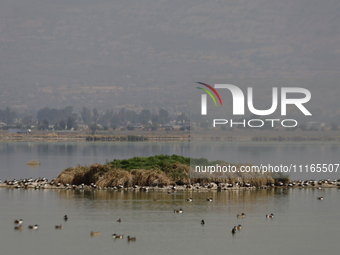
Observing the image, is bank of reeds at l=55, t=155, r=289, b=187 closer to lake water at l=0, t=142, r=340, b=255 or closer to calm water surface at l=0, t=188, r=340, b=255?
lake water at l=0, t=142, r=340, b=255

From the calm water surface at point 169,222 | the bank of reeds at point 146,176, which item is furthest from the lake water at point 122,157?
the calm water surface at point 169,222

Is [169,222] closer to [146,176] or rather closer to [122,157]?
[146,176]

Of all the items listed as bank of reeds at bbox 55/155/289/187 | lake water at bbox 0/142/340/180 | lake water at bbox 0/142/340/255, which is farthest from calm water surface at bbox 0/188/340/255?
lake water at bbox 0/142/340/180

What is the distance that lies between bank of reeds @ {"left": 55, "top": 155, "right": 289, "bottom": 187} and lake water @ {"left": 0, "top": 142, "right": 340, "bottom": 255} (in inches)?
78.7

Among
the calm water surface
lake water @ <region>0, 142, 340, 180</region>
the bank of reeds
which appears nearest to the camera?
the calm water surface

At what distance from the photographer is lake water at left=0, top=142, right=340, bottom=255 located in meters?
22.2

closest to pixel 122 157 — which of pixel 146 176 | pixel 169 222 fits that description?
pixel 146 176

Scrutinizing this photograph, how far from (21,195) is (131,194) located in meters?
7.54

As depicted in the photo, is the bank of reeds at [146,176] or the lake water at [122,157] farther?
the lake water at [122,157]

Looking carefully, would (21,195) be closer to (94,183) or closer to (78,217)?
(94,183)

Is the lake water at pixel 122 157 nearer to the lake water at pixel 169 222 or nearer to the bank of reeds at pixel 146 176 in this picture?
the bank of reeds at pixel 146 176

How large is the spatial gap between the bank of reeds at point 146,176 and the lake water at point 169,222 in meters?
2.00

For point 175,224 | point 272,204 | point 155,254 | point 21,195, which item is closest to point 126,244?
point 155,254

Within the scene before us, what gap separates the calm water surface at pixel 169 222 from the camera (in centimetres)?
2223
